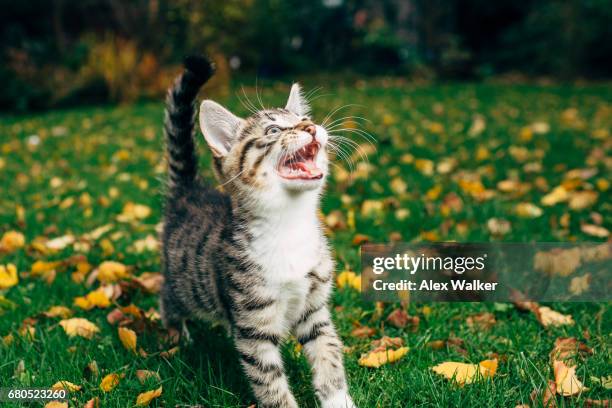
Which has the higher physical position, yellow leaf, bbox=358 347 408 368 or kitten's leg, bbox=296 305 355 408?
kitten's leg, bbox=296 305 355 408

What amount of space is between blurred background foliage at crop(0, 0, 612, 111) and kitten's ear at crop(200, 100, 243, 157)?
33.8 feet

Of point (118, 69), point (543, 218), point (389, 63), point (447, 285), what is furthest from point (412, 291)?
point (389, 63)

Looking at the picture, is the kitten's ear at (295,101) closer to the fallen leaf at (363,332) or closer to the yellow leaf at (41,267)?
the fallen leaf at (363,332)

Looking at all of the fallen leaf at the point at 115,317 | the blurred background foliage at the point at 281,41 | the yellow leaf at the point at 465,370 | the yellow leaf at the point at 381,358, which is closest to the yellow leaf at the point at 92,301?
the fallen leaf at the point at 115,317

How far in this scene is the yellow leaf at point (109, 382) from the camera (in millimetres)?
1921

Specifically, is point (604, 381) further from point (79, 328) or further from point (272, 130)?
point (79, 328)

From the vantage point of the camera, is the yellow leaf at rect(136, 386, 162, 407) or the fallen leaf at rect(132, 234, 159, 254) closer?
the yellow leaf at rect(136, 386, 162, 407)

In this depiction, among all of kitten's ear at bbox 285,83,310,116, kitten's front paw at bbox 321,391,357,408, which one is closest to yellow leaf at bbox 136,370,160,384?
kitten's front paw at bbox 321,391,357,408

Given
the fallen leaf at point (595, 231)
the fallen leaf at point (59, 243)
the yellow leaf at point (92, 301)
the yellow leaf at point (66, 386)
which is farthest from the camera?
the fallen leaf at point (59, 243)

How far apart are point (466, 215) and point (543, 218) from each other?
487 mm

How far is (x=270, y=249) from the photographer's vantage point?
184 cm

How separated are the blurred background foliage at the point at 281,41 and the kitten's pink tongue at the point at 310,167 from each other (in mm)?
10639

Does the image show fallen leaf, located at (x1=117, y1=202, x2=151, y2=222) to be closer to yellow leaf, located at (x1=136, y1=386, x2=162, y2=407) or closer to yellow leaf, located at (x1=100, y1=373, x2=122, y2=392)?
yellow leaf, located at (x1=100, y1=373, x2=122, y2=392)

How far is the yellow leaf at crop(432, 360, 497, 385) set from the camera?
6.15 ft
